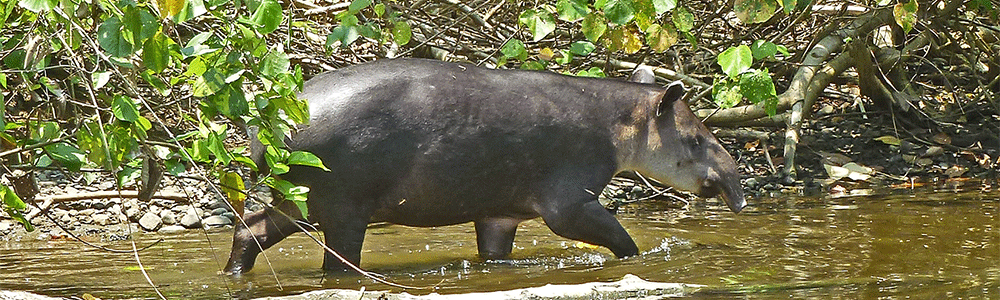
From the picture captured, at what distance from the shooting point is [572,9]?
5828 millimetres

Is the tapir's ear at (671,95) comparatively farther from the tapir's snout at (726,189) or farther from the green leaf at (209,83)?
the green leaf at (209,83)

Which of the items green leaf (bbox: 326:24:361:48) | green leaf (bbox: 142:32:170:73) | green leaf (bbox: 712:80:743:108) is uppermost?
green leaf (bbox: 326:24:361:48)

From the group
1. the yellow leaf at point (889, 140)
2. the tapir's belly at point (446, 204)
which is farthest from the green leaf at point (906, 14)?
the yellow leaf at point (889, 140)

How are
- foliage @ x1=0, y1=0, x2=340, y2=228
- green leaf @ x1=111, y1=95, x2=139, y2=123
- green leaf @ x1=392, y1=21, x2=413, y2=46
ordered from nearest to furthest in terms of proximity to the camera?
foliage @ x1=0, y1=0, x2=340, y2=228, green leaf @ x1=111, y1=95, x2=139, y2=123, green leaf @ x1=392, y1=21, x2=413, y2=46

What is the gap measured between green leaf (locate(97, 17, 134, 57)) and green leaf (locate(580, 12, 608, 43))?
10.0 ft

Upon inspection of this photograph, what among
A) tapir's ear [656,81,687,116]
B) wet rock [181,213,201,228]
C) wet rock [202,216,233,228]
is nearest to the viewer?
tapir's ear [656,81,687,116]

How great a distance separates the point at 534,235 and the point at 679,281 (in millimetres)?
2425

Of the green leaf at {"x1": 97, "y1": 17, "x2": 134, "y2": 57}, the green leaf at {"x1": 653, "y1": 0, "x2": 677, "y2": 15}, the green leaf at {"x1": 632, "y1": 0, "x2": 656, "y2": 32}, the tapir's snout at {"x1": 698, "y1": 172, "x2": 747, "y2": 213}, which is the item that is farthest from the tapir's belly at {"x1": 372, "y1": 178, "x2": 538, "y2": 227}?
the green leaf at {"x1": 97, "y1": 17, "x2": 134, "y2": 57}

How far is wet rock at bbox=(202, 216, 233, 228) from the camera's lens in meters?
8.23

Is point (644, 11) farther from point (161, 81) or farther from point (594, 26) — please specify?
point (161, 81)

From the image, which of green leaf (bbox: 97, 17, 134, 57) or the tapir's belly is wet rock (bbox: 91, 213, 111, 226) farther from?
green leaf (bbox: 97, 17, 134, 57)

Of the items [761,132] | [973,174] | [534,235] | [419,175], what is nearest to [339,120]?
[419,175]

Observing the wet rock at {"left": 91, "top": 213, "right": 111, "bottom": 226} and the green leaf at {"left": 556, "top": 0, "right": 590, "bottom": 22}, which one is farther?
the wet rock at {"left": 91, "top": 213, "right": 111, "bottom": 226}

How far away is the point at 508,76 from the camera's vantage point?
6297 millimetres
